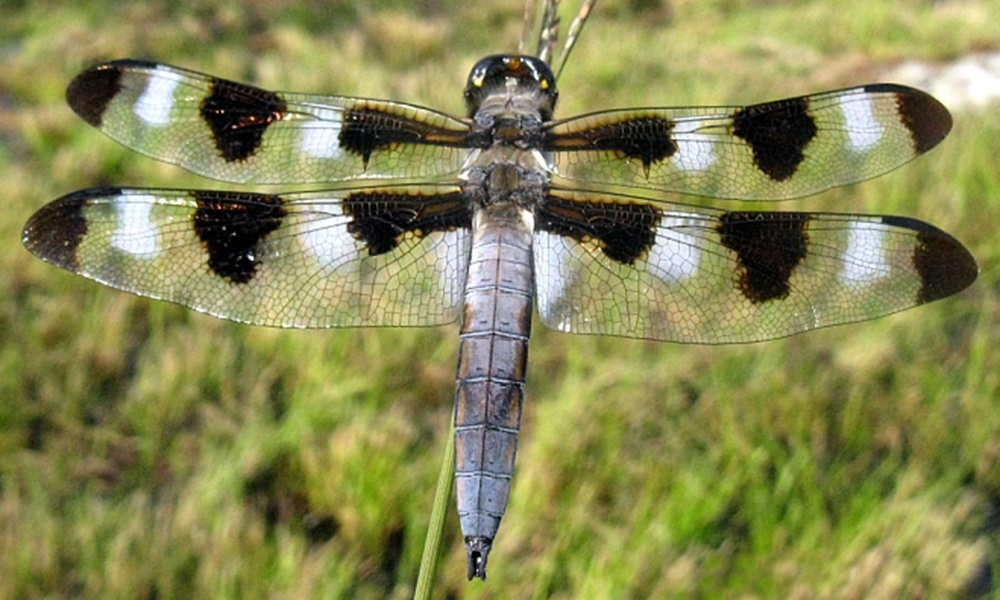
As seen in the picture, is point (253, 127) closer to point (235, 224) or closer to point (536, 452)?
point (235, 224)

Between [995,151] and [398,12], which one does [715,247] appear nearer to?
[995,151]

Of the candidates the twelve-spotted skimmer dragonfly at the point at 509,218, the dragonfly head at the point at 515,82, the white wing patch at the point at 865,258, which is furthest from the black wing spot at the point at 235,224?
the white wing patch at the point at 865,258

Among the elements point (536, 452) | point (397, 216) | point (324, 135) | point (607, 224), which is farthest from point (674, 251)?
point (536, 452)

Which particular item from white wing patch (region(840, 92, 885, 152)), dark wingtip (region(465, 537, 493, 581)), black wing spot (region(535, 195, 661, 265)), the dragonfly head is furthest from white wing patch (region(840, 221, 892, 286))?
dark wingtip (region(465, 537, 493, 581))

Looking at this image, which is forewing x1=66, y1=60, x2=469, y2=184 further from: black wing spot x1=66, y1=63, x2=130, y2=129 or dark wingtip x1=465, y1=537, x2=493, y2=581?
dark wingtip x1=465, y1=537, x2=493, y2=581

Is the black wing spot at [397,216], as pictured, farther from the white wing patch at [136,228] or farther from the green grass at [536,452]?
the green grass at [536,452]

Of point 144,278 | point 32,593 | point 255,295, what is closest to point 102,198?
A: point 144,278
